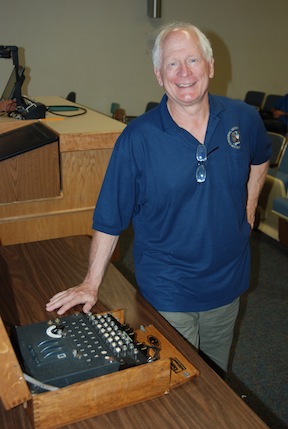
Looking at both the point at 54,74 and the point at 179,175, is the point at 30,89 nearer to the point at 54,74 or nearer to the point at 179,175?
the point at 54,74

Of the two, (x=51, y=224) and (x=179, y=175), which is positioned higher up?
(x=179, y=175)

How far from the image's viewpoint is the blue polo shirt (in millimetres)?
1292

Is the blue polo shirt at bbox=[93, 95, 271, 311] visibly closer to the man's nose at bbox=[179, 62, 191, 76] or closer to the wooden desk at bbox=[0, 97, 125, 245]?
the man's nose at bbox=[179, 62, 191, 76]

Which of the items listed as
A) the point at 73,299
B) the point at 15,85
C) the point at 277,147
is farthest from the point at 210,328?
the point at 277,147

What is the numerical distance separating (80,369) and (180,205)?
0.59 meters

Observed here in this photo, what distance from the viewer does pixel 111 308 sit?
1.27 metres

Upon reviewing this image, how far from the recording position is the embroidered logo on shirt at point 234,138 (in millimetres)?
1375

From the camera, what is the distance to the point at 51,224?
2074 millimetres

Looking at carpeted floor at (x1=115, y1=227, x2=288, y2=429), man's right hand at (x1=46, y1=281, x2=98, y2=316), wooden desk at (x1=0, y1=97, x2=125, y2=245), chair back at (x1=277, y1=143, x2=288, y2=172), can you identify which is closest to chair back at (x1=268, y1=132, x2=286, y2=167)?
chair back at (x1=277, y1=143, x2=288, y2=172)

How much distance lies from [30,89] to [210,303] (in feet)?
18.2

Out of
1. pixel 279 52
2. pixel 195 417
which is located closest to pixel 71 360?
pixel 195 417

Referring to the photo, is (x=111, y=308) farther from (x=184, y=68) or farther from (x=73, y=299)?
(x=184, y=68)

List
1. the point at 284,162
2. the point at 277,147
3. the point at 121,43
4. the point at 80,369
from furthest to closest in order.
A: the point at 121,43, the point at 277,147, the point at 284,162, the point at 80,369

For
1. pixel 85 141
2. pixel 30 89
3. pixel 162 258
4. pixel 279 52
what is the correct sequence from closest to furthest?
pixel 162 258, pixel 85 141, pixel 30 89, pixel 279 52
